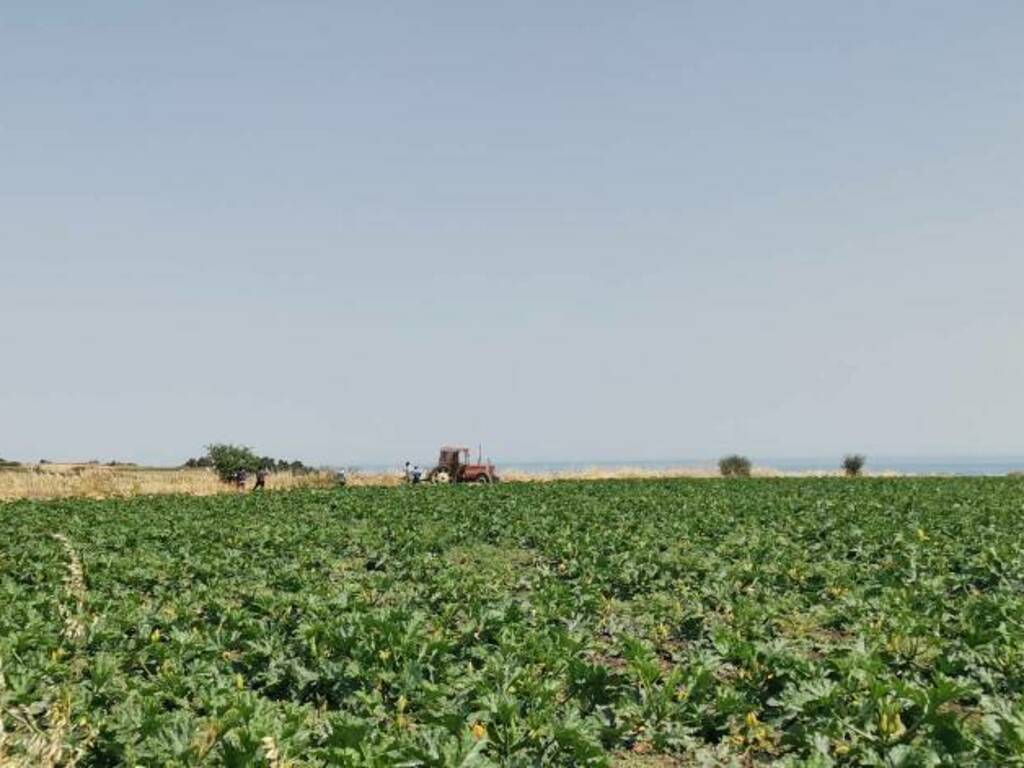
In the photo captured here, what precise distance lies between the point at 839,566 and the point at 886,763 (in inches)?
377

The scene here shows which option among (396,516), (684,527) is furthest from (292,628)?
(396,516)

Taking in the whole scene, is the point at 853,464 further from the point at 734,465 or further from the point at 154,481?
the point at 154,481

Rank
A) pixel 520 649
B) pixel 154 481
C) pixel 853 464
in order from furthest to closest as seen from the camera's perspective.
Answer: pixel 853 464 < pixel 154 481 < pixel 520 649

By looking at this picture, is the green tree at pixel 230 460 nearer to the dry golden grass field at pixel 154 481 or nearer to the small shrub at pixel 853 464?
the dry golden grass field at pixel 154 481

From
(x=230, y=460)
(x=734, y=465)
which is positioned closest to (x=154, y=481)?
(x=230, y=460)

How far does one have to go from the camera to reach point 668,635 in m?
11.0

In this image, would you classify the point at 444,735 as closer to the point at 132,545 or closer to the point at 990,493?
the point at 132,545

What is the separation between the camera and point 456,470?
5047 centimetres

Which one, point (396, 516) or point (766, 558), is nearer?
point (766, 558)

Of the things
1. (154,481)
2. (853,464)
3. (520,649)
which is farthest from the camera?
(853,464)

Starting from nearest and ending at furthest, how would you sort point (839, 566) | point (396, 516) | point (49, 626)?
1. point (49, 626)
2. point (839, 566)
3. point (396, 516)

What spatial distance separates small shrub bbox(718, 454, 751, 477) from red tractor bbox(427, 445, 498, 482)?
24346mm

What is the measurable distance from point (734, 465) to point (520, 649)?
61.7 meters

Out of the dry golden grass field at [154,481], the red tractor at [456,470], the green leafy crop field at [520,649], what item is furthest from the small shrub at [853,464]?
the green leafy crop field at [520,649]
